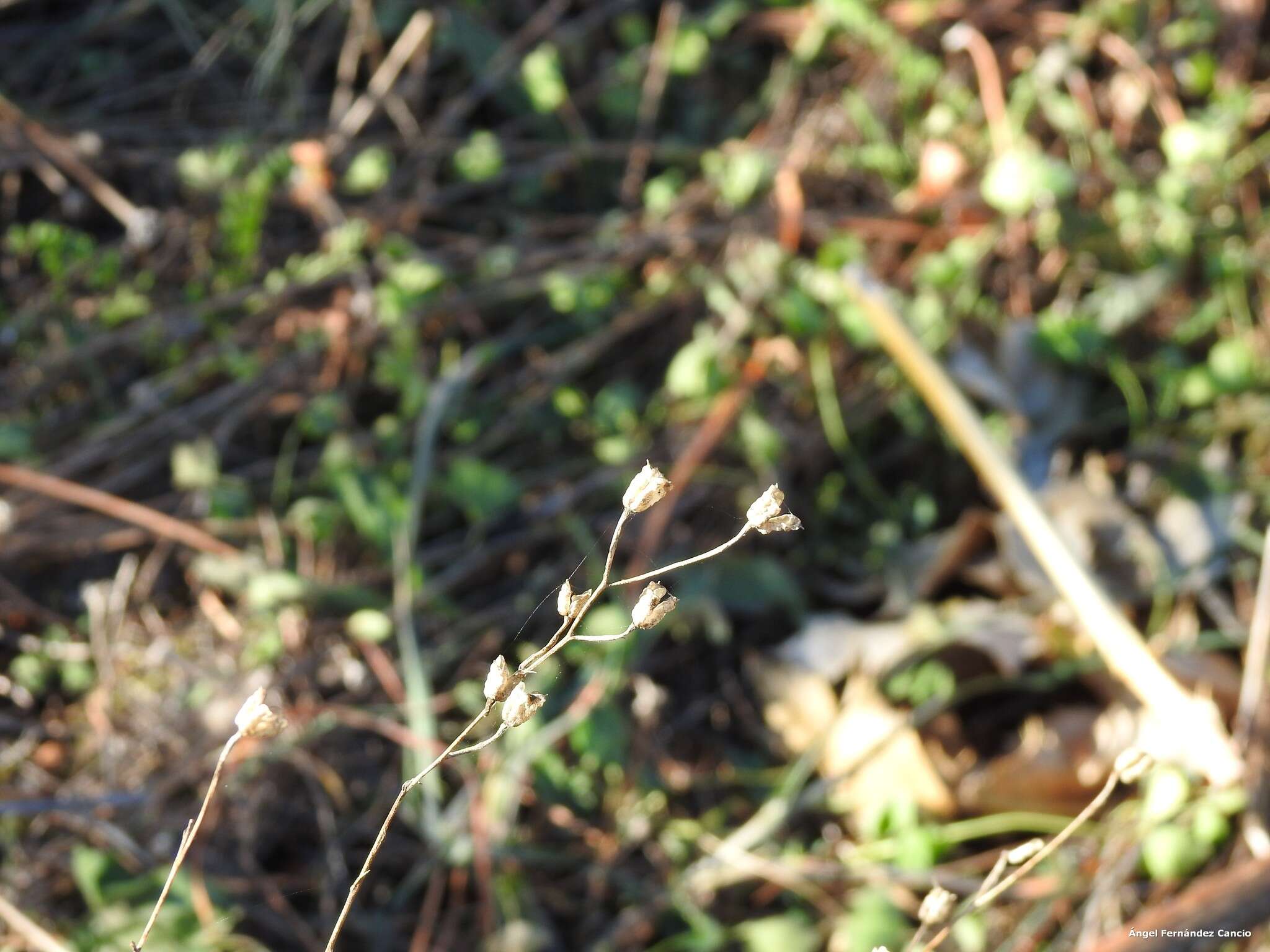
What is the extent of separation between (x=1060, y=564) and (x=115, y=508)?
1560 millimetres

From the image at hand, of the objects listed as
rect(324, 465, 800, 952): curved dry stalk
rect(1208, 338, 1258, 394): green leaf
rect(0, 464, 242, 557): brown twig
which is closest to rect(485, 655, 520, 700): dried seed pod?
rect(324, 465, 800, 952): curved dry stalk

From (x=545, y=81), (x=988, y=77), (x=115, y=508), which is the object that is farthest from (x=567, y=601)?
(x=988, y=77)

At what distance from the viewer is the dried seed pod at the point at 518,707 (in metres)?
0.89

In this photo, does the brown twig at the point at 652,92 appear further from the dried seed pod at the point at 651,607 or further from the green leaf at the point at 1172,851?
the dried seed pod at the point at 651,607

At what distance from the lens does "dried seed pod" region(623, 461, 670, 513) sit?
884 millimetres

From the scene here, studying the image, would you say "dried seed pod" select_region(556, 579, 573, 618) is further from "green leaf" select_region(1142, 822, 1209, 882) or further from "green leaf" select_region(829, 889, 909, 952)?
"green leaf" select_region(1142, 822, 1209, 882)

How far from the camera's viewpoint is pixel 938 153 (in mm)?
2527

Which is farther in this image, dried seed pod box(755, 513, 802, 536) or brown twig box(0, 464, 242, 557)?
brown twig box(0, 464, 242, 557)

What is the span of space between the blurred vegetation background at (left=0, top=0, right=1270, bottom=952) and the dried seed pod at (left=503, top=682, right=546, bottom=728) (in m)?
0.69

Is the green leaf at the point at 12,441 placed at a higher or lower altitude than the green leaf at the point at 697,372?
higher

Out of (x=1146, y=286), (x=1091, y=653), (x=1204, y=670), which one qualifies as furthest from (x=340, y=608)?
(x=1146, y=286)

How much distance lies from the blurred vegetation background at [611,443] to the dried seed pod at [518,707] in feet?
2.28

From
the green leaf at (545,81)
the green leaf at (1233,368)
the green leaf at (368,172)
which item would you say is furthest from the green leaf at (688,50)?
the green leaf at (1233,368)

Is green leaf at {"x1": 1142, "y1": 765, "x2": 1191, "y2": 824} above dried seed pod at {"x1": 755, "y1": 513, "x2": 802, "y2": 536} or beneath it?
beneath
